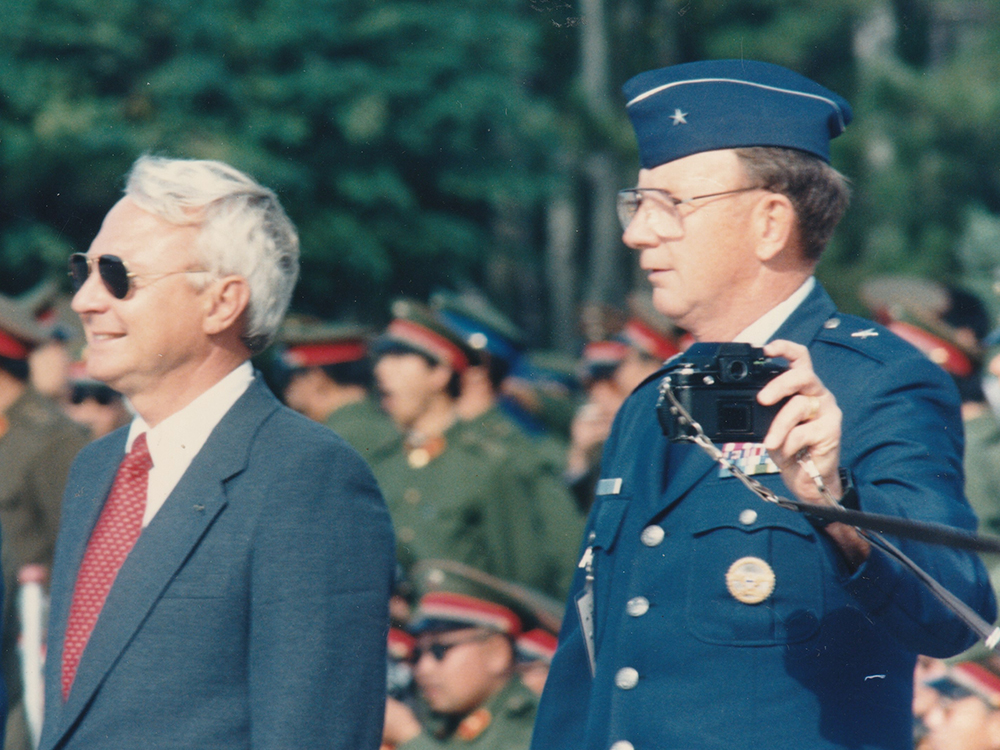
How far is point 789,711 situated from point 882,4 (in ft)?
63.0

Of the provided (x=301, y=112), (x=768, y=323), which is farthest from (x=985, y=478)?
(x=301, y=112)

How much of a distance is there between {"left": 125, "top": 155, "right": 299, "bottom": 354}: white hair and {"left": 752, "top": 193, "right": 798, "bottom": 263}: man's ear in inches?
37.3

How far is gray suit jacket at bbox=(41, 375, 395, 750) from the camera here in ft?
8.02

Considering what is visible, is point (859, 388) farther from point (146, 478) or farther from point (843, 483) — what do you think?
point (146, 478)

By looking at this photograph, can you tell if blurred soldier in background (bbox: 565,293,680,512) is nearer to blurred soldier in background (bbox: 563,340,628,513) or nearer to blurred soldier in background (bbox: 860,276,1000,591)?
blurred soldier in background (bbox: 563,340,628,513)

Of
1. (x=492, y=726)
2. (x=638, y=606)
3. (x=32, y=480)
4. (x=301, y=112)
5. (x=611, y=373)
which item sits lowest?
(x=611, y=373)

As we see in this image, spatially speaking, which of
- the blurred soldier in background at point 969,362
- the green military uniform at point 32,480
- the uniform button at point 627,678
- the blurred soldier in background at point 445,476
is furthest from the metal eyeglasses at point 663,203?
the blurred soldier in background at point 445,476

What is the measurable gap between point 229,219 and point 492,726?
7.86ft

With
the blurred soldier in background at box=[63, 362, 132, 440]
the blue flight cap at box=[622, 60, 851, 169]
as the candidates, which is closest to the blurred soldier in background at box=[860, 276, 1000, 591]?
the blue flight cap at box=[622, 60, 851, 169]

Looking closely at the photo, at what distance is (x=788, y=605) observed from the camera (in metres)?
2.25

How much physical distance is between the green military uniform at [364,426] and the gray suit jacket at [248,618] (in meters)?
4.79

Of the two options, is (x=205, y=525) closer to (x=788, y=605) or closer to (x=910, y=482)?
(x=788, y=605)

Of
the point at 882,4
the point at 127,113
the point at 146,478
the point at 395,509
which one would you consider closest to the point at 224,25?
the point at 127,113

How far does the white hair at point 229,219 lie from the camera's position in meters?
2.75
